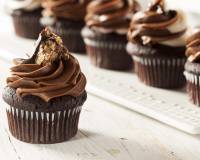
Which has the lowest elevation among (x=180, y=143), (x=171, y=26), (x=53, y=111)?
(x=180, y=143)

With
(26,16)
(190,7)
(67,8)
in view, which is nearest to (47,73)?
(67,8)

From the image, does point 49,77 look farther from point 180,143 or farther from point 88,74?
point 88,74

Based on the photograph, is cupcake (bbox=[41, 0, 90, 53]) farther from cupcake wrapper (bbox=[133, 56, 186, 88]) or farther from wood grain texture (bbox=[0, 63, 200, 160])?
wood grain texture (bbox=[0, 63, 200, 160])

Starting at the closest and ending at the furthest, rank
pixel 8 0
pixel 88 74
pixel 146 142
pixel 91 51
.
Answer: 1. pixel 146 142
2. pixel 88 74
3. pixel 91 51
4. pixel 8 0

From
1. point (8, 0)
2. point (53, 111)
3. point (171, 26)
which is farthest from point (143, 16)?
point (8, 0)

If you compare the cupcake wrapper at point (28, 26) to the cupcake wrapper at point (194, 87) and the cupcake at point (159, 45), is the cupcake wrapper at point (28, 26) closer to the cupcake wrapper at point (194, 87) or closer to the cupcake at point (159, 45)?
the cupcake at point (159, 45)

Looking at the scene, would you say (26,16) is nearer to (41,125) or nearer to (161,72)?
(161,72)
